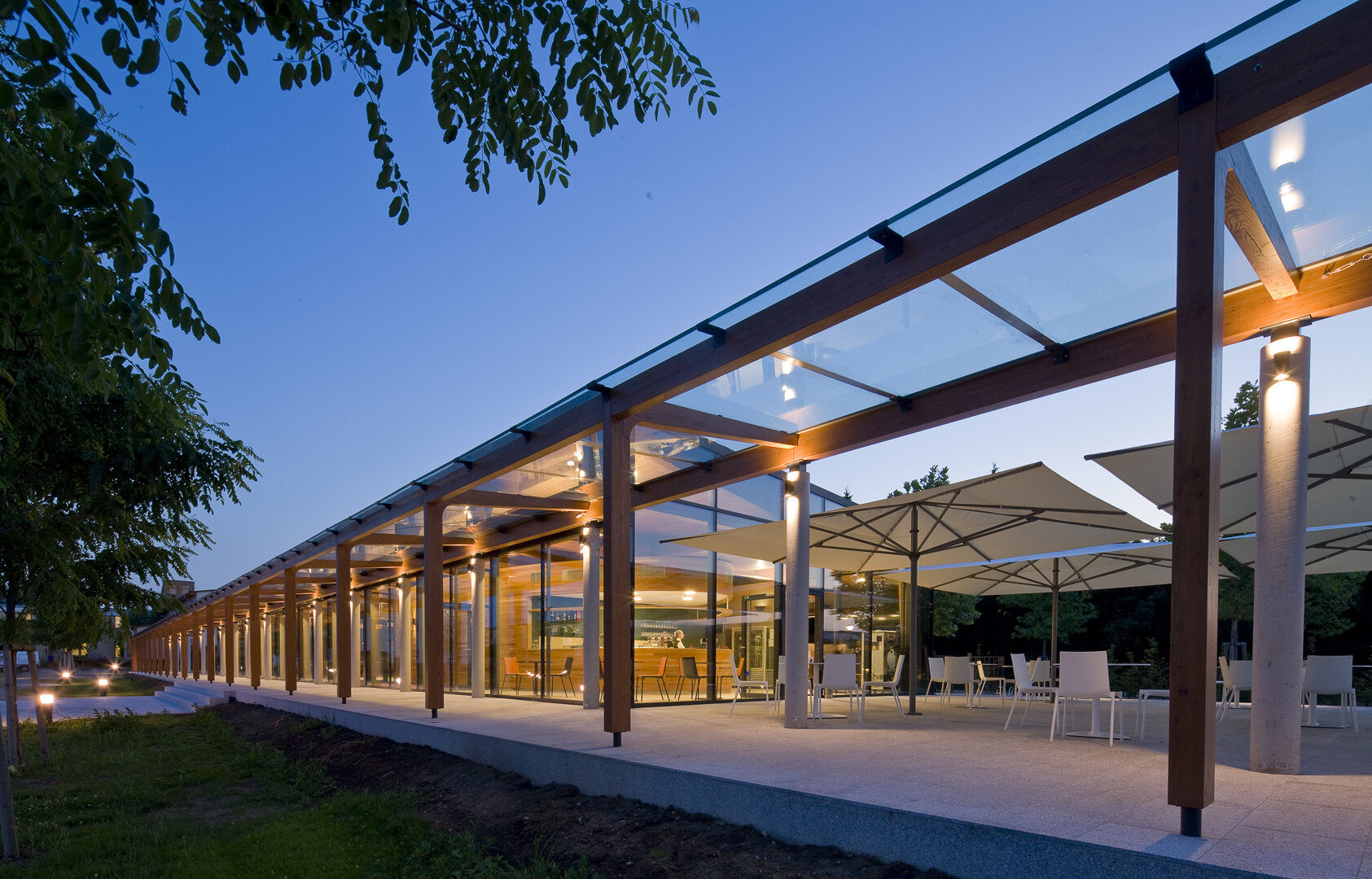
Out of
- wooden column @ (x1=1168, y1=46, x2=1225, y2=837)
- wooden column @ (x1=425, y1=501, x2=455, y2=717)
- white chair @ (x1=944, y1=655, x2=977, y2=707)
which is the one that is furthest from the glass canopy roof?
white chair @ (x1=944, y1=655, x2=977, y2=707)

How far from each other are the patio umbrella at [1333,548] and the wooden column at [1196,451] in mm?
5611

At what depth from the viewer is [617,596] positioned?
27.6 feet

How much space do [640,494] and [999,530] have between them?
4752 millimetres

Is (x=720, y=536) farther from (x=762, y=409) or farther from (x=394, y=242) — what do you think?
(x=394, y=242)

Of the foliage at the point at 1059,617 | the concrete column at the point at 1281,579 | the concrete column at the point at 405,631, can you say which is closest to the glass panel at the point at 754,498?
the concrete column at the point at 1281,579

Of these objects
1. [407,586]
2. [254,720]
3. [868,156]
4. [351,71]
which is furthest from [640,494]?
[868,156]

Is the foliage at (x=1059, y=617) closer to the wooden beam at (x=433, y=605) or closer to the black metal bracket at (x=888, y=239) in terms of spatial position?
the wooden beam at (x=433, y=605)

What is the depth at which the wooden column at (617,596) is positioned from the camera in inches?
323

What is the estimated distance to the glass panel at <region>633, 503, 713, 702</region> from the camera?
13750mm

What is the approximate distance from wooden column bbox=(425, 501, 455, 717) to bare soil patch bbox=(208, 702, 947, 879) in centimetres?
148

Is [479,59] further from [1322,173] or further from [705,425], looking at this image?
[705,425]

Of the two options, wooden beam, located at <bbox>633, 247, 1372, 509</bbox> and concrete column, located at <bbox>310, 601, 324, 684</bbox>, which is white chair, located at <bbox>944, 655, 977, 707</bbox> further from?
concrete column, located at <bbox>310, 601, 324, 684</bbox>

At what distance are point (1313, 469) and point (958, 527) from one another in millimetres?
4063

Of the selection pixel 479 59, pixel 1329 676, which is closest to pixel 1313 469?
pixel 1329 676
